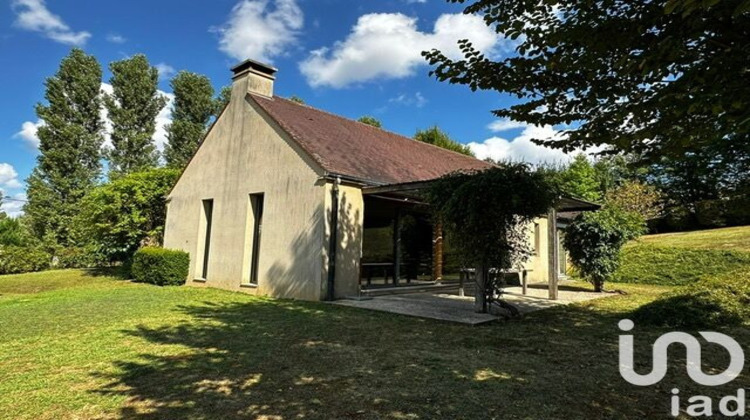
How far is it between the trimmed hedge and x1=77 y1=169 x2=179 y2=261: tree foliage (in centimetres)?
1873

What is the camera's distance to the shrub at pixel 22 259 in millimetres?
21094

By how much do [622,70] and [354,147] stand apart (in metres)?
10.1

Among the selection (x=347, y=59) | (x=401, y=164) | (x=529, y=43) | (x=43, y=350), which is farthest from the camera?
(x=347, y=59)

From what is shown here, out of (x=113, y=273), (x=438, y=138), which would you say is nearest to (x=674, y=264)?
(x=438, y=138)

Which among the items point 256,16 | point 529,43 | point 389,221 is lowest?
point 389,221

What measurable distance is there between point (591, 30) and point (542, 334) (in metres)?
4.71

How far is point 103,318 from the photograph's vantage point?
7637mm

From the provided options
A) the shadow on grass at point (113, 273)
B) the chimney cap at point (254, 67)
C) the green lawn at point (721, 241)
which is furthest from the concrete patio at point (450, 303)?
the shadow on grass at point (113, 273)

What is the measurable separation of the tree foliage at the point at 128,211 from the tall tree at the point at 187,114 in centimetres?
1445

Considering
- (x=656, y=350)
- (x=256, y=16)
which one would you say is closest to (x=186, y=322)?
(x=656, y=350)

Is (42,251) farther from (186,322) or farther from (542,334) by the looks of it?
(542,334)

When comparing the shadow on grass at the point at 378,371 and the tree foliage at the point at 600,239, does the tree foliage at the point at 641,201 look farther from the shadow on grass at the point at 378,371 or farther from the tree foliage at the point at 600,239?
the shadow on grass at the point at 378,371

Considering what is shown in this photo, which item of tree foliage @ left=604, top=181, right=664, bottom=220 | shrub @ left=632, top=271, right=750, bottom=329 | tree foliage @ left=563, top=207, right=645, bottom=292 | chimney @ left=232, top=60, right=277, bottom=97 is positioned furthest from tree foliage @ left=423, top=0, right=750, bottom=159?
tree foliage @ left=604, top=181, right=664, bottom=220

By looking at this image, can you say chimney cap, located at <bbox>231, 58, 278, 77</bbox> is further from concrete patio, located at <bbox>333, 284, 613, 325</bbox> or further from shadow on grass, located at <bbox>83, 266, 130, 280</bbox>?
shadow on grass, located at <bbox>83, 266, 130, 280</bbox>
